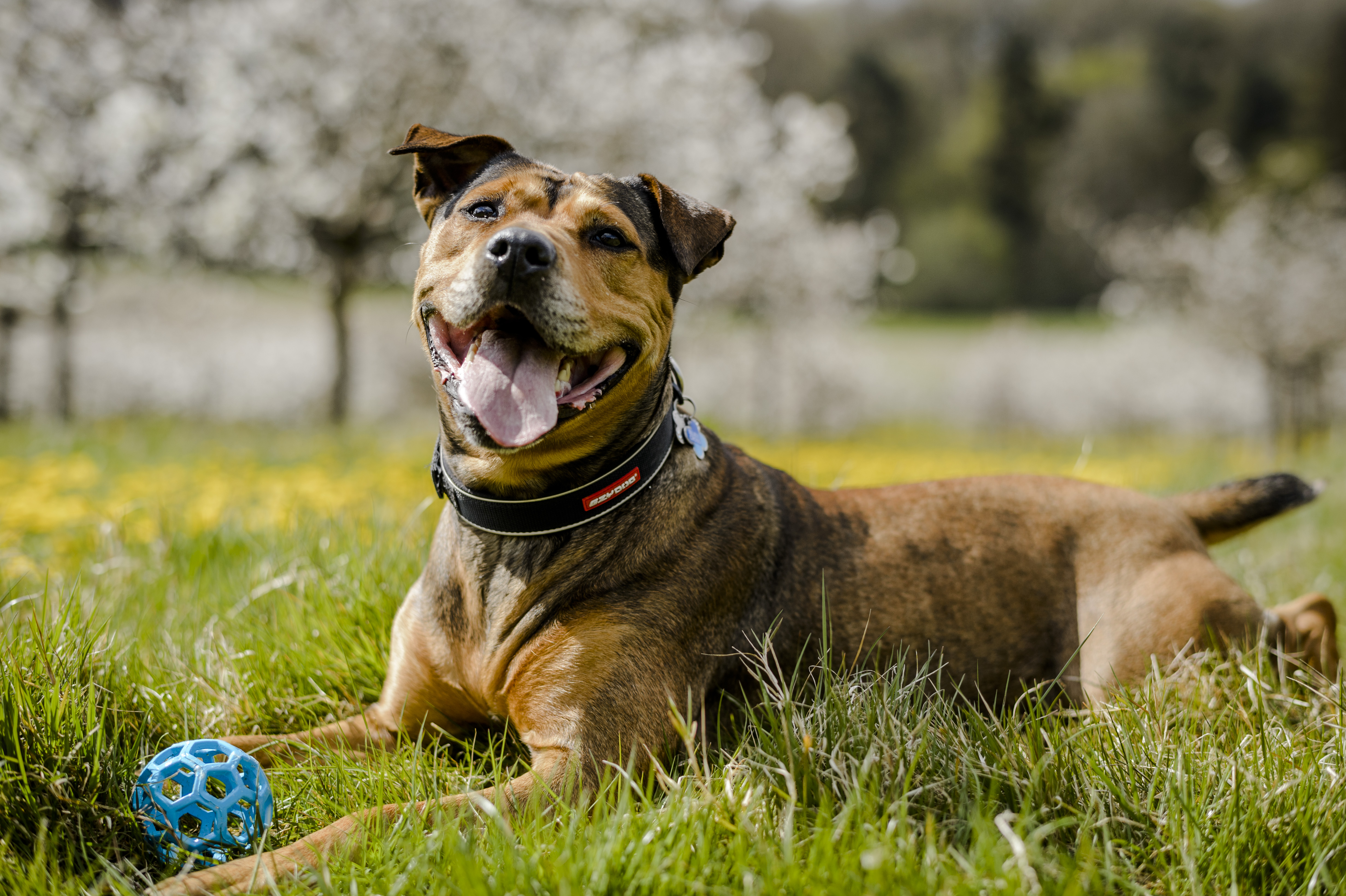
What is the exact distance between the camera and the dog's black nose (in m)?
Answer: 2.56

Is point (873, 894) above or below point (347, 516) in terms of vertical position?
above

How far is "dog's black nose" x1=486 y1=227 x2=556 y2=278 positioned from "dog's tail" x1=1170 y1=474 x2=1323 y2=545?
9.54 feet

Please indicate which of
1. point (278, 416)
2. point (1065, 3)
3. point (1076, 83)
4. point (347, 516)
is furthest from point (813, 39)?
point (347, 516)

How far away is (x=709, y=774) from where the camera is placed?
2.24 meters

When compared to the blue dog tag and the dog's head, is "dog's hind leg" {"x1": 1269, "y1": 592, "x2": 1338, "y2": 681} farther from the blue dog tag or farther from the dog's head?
the dog's head

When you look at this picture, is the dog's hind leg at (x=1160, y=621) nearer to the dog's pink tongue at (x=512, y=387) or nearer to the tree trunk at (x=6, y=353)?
the dog's pink tongue at (x=512, y=387)

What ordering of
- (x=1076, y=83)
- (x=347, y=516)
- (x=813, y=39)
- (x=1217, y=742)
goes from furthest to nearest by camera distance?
1. (x=1076, y=83)
2. (x=813, y=39)
3. (x=347, y=516)
4. (x=1217, y=742)

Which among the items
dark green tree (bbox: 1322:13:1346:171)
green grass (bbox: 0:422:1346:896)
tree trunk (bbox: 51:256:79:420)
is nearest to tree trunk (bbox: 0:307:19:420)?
tree trunk (bbox: 51:256:79:420)

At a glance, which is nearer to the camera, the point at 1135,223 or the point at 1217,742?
the point at 1217,742

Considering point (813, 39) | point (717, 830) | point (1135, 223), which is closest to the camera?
point (717, 830)

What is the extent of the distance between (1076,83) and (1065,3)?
9.75 meters

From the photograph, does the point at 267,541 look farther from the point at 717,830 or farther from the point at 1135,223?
the point at 1135,223

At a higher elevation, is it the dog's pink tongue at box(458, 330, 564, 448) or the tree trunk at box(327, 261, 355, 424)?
the dog's pink tongue at box(458, 330, 564, 448)

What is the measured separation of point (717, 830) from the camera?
2137 mm
